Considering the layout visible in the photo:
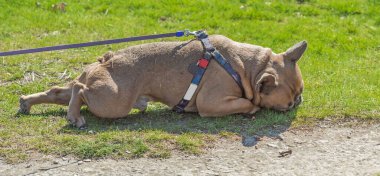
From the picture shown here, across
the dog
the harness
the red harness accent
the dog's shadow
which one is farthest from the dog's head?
the red harness accent

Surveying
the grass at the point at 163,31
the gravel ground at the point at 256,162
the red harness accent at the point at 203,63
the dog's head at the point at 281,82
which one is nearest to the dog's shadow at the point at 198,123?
the grass at the point at 163,31

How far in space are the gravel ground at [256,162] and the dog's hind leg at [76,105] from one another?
0.84 m

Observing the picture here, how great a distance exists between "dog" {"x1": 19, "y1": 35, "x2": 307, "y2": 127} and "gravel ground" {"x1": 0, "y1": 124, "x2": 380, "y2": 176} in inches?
24.9

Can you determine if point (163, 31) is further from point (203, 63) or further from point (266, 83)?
point (266, 83)

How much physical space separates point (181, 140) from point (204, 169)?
665 mm

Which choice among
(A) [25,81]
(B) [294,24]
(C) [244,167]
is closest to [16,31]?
(A) [25,81]

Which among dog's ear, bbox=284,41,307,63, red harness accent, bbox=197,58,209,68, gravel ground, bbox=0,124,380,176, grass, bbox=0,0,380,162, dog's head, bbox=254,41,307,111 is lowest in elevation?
gravel ground, bbox=0,124,380,176

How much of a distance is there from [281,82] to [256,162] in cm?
133

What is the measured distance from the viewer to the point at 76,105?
776cm

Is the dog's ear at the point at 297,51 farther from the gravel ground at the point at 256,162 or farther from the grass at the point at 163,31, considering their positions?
the gravel ground at the point at 256,162

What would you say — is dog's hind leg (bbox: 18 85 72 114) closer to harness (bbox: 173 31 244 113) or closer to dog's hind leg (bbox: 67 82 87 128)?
dog's hind leg (bbox: 67 82 87 128)

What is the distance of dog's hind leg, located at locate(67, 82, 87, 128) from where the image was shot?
7.70 meters

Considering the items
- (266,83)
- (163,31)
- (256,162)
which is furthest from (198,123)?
(163,31)

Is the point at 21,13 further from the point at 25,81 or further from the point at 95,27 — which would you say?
the point at 25,81
